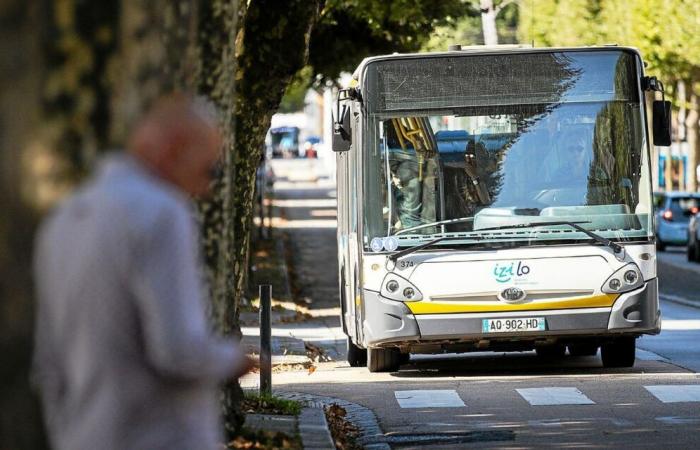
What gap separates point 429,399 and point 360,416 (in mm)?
1247

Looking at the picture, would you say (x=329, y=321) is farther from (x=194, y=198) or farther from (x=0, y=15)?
(x=0, y=15)

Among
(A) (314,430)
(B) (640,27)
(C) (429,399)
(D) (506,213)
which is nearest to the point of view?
(A) (314,430)

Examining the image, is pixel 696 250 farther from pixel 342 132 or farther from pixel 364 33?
pixel 342 132

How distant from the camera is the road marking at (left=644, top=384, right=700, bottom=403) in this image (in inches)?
522

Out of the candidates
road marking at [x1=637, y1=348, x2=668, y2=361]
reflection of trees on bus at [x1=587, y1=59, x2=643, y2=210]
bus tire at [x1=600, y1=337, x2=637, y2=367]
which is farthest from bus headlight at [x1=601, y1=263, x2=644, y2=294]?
road marking at [x1=637, y1=348, x2=668, y2=361]

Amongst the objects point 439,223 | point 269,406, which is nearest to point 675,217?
point 439,223

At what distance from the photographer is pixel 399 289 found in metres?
15.1

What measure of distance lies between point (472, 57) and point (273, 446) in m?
6.95

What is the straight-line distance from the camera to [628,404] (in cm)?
1294

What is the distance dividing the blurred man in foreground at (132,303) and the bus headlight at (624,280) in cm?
1070

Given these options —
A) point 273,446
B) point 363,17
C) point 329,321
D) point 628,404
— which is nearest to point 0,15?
point 273,446

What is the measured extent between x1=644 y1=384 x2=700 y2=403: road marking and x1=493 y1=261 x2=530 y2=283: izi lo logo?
1621 mm

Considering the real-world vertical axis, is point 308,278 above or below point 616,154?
below

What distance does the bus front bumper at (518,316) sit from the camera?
1499 cm
